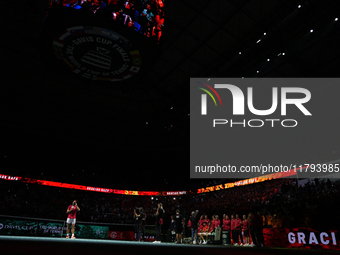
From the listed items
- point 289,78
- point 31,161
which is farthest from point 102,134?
point 289,78

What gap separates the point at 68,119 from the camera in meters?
28.8

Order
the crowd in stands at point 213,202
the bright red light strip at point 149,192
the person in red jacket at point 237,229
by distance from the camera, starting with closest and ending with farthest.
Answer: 1. the crowd in stands at point 213,202
2. the person in red jacket at point 237,229
3. the bright red light strip at point 149,192

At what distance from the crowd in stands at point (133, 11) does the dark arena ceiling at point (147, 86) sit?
5.13 metres

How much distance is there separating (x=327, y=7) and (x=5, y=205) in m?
28.0

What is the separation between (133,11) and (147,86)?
13.9 m

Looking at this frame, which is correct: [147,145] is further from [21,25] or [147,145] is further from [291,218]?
[291,218]

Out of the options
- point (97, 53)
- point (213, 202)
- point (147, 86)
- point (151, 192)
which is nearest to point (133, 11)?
point (97, 53)

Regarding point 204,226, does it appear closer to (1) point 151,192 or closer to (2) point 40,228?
(2) point 40,228

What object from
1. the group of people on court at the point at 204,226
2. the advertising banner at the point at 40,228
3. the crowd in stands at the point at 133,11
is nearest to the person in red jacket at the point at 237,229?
the group of people on court at the point at 204,226

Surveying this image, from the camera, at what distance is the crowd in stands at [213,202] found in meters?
11.4

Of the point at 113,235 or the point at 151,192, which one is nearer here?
the point at 113,235

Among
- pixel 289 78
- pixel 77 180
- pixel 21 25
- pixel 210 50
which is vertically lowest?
pixel 77 180

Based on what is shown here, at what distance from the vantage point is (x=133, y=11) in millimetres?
9500

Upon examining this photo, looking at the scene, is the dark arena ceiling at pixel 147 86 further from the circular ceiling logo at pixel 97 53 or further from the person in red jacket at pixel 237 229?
the person in red jacket at pixel 237 229
